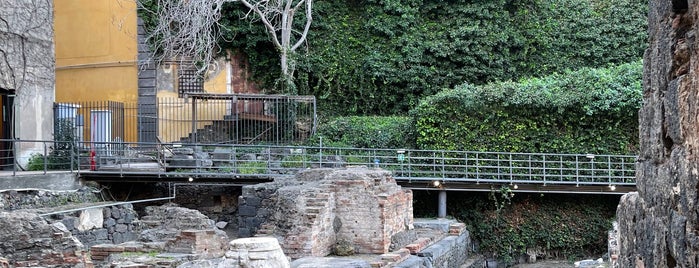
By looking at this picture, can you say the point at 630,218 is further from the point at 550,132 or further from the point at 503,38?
the point at 503,38

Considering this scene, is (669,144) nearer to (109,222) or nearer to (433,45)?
(109,222)

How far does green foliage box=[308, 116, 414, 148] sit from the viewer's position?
23.3m

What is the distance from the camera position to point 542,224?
20.3 m

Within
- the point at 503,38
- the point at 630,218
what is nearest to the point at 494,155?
the point at 503,38

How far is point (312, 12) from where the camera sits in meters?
27.6

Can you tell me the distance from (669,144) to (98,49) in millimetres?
23930

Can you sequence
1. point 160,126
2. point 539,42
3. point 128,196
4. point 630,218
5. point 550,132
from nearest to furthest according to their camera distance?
point 630,218 < point 128,196 < point 550,132 < point 160,126 < point 539,42

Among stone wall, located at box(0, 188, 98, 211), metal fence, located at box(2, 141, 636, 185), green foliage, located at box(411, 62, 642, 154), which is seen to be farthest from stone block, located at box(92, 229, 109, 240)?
green foliage, located at box(411, 62, 642, 154)

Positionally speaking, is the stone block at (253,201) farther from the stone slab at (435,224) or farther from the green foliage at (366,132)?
the green foliage at (366,132)

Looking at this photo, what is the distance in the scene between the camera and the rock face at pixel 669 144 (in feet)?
10.3

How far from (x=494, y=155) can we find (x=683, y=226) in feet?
61.1

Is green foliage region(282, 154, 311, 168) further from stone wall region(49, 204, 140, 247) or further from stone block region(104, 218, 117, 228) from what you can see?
stone block region(104, 218, 117, 228)

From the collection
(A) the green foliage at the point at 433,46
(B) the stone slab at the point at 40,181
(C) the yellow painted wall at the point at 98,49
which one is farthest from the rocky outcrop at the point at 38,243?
(A) the green foliage at the point at 433,46

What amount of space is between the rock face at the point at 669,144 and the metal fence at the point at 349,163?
50.3 feet
